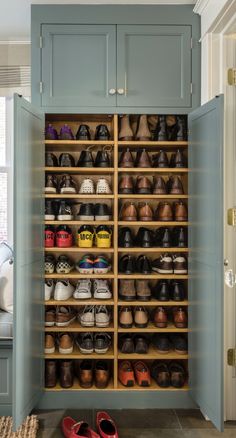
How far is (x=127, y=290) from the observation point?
271 cm

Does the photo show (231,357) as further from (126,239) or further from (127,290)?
(126,239)

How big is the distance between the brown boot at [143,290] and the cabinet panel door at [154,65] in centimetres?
113

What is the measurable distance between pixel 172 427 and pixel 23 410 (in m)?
0.85

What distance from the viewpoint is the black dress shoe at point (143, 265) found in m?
2.72

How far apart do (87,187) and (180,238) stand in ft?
2.22

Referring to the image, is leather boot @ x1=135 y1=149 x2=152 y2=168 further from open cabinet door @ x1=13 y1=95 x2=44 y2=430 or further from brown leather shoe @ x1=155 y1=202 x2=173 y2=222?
open cabinet door @ x1=13 y1=95 x2=44 y2=430

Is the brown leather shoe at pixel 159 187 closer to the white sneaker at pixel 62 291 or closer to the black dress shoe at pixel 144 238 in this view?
the black dress shoe at pixel 144 238

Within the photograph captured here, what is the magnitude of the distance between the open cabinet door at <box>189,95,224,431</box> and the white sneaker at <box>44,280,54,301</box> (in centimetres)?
88

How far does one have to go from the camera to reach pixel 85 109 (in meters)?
2.67

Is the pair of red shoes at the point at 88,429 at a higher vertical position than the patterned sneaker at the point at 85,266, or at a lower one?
lower

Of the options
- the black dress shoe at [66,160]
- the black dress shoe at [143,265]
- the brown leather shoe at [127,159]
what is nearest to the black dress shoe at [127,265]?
the black dress shoe at [143,265]

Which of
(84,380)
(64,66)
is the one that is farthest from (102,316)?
(64,66)

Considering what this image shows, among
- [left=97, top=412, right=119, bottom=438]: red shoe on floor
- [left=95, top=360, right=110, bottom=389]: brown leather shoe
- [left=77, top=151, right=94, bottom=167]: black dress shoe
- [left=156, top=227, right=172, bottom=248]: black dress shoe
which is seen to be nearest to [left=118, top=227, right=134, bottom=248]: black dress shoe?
[left=156, top=227, right=172, bottom=248]: black dress shoe

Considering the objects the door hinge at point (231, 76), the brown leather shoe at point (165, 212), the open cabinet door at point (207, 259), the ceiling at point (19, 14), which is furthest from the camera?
the brown leather shoe at point (165, 212)
